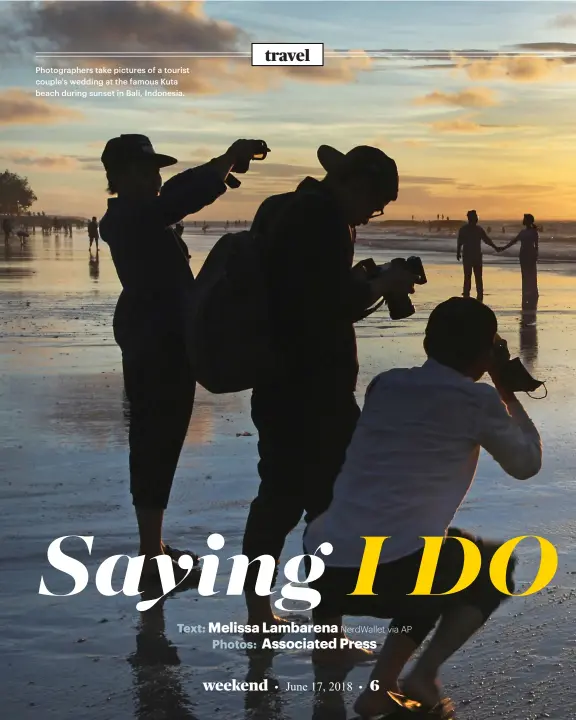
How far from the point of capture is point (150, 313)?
4.65 m

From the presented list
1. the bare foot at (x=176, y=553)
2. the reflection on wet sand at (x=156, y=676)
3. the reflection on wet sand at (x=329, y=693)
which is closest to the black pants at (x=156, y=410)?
the bare foot at (x=176, y=553)

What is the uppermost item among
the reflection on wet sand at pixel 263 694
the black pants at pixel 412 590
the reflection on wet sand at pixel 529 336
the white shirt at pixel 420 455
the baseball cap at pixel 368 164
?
the baseball cap at pixel 368 164

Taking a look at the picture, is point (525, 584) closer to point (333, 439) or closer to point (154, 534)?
point (333, 439)

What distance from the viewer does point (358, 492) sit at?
3.27 m

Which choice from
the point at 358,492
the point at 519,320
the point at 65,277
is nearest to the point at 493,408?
the point at 358,492

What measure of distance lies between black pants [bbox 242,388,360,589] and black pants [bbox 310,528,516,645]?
2.17ft

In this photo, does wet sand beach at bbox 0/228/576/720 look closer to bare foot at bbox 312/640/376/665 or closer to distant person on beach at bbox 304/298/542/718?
bare foot at bbox 312/640/376/665

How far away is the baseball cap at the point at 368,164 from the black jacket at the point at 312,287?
0.09m

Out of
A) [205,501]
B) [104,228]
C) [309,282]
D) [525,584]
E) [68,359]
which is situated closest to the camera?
[309,282]

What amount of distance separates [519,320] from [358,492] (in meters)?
13.2

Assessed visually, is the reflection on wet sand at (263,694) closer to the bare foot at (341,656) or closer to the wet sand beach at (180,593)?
Result: the wet sand beach at (180,593)

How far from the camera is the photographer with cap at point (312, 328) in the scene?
12.4ft

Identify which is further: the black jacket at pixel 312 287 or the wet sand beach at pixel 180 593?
the black jacket at pixel 312 287

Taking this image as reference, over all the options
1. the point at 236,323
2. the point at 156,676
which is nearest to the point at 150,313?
the point at 236,323
